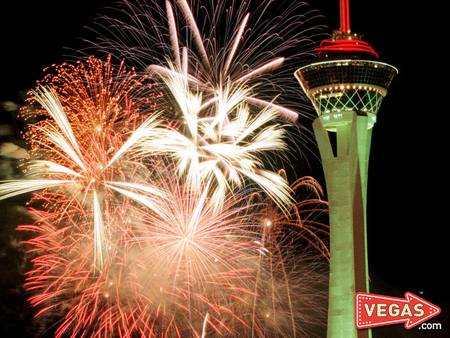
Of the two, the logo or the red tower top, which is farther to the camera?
the red tower top

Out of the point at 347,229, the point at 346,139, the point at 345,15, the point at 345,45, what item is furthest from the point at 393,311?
the point at 345,15

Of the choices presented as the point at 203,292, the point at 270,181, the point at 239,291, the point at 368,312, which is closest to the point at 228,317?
the point at 239,291

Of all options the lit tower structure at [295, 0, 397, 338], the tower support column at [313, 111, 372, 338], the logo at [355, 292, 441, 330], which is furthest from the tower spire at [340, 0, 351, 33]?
the logo at [355, 292, 441, 330]

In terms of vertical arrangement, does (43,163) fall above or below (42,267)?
above

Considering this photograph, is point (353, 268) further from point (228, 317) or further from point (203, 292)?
point (203, 292)

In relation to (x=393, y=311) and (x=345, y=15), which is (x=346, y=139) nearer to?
(x=345, y=15)

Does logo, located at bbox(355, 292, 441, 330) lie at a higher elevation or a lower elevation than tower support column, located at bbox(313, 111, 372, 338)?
lower

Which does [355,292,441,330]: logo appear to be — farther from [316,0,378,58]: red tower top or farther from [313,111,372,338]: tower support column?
[316,0,378,58]: red tower top
